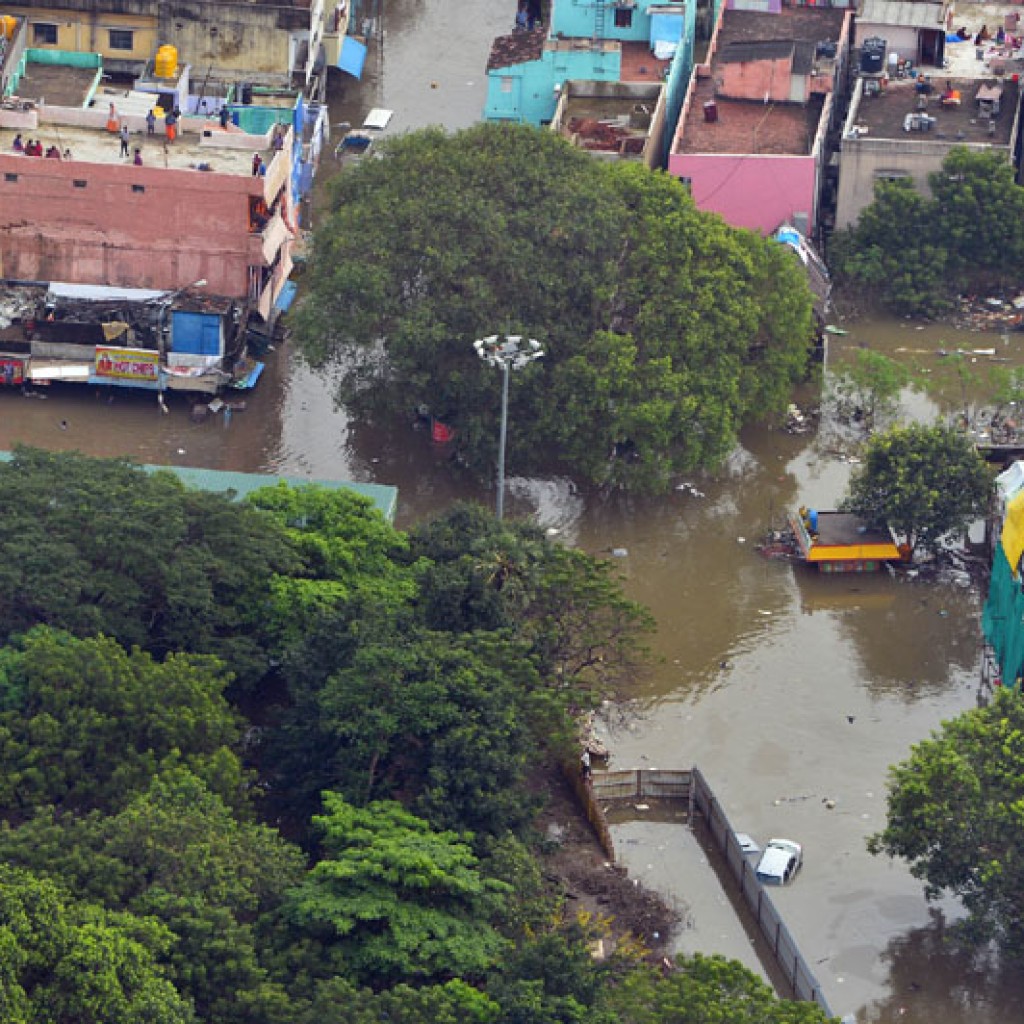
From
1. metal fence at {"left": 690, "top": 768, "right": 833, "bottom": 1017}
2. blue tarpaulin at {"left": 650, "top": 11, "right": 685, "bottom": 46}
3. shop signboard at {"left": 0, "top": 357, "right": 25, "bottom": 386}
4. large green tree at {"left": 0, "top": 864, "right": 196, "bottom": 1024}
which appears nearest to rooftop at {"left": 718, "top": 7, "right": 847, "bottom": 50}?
blue tarpaulin at {"left": 650, "top": 11, "right": 685, "bottom": 46}

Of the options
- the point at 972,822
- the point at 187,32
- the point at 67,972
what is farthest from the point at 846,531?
the point at 187,32

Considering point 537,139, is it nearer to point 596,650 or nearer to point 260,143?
point 260,143

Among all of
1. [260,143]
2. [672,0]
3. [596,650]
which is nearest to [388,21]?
[672,0]

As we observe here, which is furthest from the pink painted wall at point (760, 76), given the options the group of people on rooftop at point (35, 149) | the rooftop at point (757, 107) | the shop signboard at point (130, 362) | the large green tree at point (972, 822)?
the large green tree at point (972, 822)

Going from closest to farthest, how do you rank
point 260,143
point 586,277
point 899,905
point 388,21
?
point 899,905 < point 586,277 < point 260,143 < point 388,21

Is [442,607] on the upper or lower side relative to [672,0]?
lower

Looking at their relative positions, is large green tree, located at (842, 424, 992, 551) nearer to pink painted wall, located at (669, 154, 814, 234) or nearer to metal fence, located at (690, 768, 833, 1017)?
metal fence, located at (690, 768, 833, 1017)

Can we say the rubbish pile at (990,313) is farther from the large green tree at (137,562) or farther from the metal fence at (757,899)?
the large green tree at (137,562)

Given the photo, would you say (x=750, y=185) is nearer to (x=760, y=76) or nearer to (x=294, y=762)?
(x=760, y=76)
